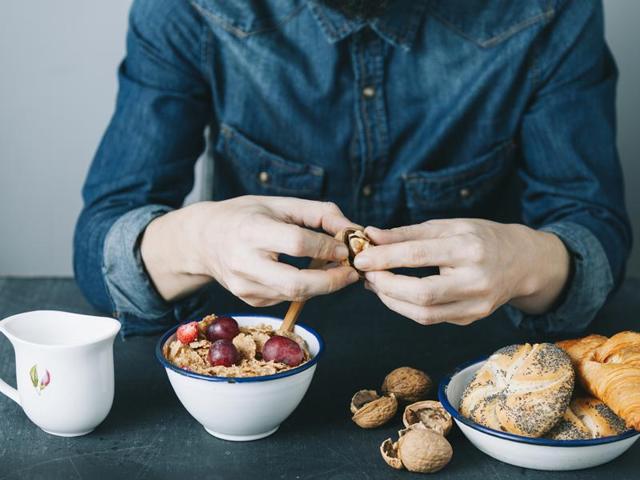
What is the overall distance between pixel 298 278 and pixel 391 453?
0.22 m

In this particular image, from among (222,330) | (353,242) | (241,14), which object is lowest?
(222,330)

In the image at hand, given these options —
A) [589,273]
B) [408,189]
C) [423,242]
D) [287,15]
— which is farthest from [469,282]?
[287,15]

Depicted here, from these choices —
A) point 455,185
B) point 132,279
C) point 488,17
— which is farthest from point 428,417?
point 488,17

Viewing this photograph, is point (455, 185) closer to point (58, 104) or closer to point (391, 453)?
point (391, 453)

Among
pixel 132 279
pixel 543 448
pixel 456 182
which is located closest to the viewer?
pixel 543 448

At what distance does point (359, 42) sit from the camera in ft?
4.58

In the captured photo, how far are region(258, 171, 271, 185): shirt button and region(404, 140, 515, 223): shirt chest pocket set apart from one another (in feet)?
0.83

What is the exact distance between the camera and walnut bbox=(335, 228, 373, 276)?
96 centimetres

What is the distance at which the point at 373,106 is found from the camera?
1.42 meters

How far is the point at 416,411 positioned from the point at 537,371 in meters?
0.16

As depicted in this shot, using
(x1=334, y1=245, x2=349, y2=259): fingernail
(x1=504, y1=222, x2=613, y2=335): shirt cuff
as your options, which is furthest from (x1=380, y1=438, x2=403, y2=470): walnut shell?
(x1=504, y1=222, x2=613, y2=335): shirt cuff

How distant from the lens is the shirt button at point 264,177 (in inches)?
57.5

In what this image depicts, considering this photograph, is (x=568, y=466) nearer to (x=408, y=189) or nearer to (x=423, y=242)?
(x=423, y=242)

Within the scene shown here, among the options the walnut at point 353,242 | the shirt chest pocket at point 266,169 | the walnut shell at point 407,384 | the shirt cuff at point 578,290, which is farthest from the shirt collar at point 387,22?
the walnut shell at point 407,384
